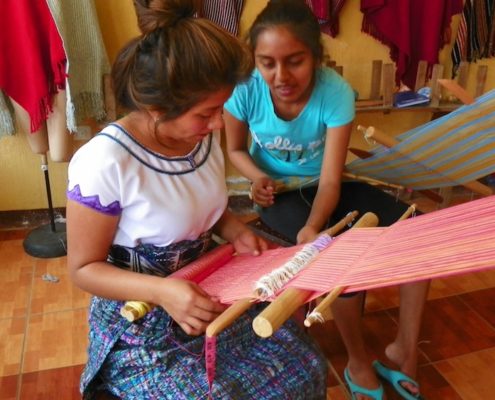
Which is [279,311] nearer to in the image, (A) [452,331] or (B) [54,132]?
(A) [452,331]

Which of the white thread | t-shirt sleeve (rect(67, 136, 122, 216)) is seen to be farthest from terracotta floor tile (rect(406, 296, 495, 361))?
t-shirt sleeve (rect(67, 136, 122, 216))

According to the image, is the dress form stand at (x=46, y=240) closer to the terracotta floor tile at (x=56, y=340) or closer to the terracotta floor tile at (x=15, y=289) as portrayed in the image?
the terracotta floor tile at (x=15, y=289)

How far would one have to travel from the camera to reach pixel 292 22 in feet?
4.66

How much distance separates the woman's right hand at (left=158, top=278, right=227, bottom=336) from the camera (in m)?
0.86

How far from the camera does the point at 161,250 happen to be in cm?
101

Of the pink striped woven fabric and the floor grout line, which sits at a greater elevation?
the pink striped woven fabric

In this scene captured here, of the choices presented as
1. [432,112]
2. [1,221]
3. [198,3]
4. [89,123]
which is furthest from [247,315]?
[432,112]

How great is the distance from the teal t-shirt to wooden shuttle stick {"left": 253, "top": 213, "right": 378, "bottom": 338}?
88 cm

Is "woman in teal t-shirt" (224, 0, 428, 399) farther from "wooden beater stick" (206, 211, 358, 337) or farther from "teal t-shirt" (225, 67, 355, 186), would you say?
"wooden beater stick" (206, 211, 358, 337)

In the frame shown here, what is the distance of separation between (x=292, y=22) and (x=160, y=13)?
0.66 m

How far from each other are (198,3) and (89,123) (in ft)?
5.78

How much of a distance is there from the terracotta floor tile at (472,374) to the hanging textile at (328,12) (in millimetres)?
1775

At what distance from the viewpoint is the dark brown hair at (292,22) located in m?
1.42

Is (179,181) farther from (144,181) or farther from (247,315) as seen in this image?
(247,315)
